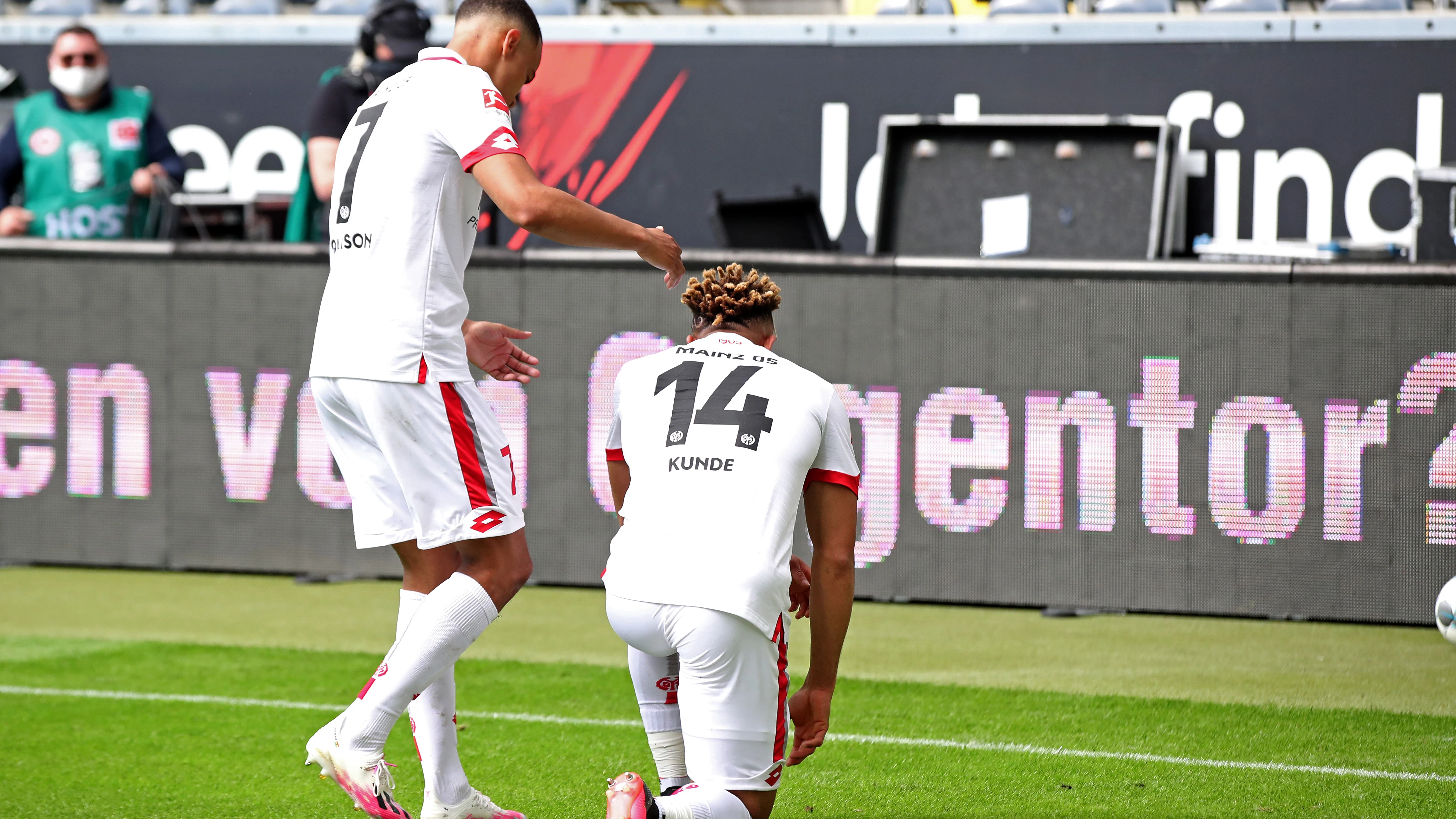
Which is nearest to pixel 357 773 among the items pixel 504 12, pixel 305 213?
pixel 504 12

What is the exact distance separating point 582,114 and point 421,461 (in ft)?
24.5

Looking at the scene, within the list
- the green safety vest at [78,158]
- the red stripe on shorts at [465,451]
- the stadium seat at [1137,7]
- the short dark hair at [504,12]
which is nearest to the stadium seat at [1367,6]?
the stadium seat at [1137,7]

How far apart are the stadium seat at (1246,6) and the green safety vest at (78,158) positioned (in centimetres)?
686

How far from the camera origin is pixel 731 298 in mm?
3445

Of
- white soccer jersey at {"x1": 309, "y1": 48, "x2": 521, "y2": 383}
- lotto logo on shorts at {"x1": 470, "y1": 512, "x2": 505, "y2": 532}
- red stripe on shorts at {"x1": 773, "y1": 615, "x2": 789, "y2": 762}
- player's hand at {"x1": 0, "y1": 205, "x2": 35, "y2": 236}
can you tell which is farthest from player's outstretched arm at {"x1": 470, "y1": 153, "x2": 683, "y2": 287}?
player's hand at {"x1": 0, "y1": 205, "x2": 35, "y2": 236}

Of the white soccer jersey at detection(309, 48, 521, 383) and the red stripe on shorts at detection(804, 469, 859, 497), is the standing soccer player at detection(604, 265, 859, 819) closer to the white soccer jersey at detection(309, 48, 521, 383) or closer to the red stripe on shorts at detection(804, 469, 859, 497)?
the red stripe on shorts at detection(804, 469, 859, 497)

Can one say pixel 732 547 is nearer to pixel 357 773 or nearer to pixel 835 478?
pixel 835 478

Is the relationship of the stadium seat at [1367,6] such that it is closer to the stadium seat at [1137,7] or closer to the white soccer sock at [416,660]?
the stadium seat at [1137,7]

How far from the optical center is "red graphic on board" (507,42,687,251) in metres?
10.8

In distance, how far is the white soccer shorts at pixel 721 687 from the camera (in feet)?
10.4

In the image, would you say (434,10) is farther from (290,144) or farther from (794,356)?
(794,356)

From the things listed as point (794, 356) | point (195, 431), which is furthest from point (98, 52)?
point (794, 356)

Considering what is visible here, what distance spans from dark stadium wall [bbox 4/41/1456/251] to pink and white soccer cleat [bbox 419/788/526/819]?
6.84 metres

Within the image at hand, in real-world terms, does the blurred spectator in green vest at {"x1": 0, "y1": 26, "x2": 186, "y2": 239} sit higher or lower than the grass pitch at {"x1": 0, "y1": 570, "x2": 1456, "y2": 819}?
higher
